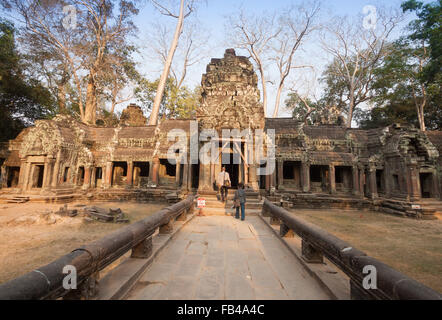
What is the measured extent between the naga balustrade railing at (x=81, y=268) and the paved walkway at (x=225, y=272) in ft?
1.95

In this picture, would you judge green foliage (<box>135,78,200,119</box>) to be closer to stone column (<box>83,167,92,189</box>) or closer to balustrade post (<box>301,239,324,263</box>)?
stone column (<box>83,167,92,189</box>)

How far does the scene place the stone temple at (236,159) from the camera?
41.2 ft

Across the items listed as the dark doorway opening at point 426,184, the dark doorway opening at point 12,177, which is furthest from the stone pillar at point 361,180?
the dark doorway opening at point 12,177

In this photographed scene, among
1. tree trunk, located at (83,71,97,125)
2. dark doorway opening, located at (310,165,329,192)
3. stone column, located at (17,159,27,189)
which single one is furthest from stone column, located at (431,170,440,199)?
tree trunk, located at (83,71,97,125)

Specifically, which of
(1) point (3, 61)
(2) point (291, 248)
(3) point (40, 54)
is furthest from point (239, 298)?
(3) point (40, 54)

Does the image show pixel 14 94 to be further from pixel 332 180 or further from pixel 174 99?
pixel 332 180

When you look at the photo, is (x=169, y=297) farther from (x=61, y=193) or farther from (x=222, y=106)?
(x=61, y=193)

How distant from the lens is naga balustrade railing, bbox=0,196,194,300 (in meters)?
1.64

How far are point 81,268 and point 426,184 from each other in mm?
20400

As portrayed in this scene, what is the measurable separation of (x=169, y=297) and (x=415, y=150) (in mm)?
18573

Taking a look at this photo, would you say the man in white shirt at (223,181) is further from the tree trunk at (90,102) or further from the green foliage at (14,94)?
the green foliage at (14,94)

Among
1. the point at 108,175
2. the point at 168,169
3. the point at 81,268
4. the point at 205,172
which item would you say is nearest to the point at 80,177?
the point at 108,175

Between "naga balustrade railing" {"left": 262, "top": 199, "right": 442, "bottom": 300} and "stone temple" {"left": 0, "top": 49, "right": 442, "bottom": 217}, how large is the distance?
7.10 metres
